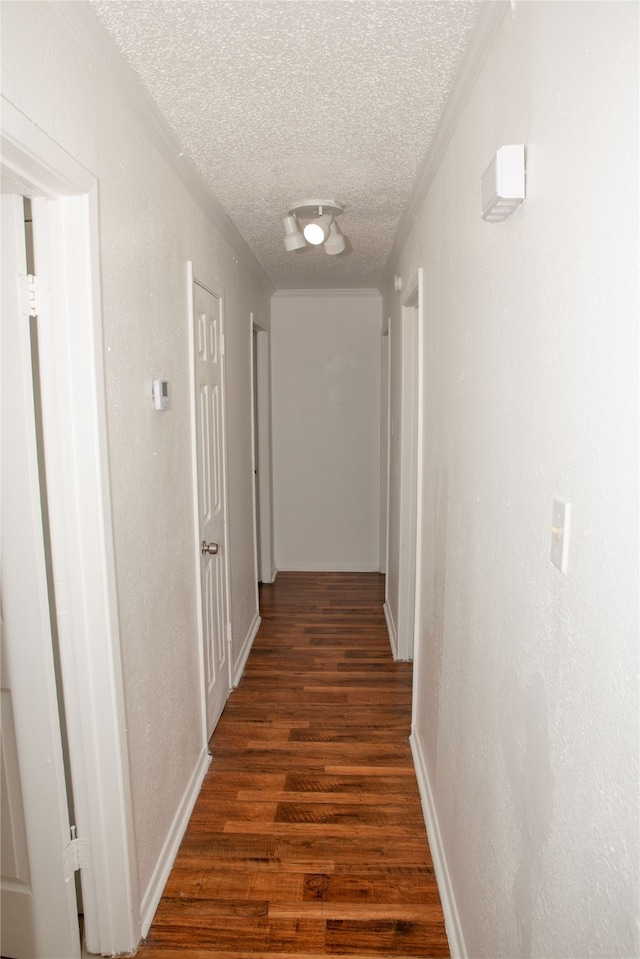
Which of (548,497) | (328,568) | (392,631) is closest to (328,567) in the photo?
(328,568)

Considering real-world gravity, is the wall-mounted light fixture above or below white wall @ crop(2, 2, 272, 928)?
above

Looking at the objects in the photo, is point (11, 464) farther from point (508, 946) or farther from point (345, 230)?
point (345, 230)

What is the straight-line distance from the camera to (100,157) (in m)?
1.51

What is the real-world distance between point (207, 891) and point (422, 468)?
1.68 metres

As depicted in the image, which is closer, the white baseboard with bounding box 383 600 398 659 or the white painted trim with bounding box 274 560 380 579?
the white baseboard with bounding box 383 600 398 659

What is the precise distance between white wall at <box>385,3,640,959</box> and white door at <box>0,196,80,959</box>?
41.7 inches

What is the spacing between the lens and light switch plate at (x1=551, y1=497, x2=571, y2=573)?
0.91 m

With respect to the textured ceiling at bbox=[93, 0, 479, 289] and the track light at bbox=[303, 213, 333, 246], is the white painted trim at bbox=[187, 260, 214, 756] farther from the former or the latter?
the track light at bbox=[303, 213, 333, 246]

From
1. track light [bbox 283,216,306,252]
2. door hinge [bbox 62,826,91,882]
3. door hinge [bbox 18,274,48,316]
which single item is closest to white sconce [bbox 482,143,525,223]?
door hinge [bbox 18,274,48,316]

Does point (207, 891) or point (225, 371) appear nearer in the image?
point (207, 891)

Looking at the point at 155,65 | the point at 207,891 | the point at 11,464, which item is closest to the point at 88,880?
the point at 207,891

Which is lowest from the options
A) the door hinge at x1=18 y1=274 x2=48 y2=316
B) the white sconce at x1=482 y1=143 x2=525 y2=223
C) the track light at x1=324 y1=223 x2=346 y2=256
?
the door hinge at x1=18 y1=274 x2=48 y2=316

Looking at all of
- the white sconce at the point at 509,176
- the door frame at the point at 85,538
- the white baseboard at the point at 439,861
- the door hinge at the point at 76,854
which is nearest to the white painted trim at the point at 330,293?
the white baseboard at the point at 439,861

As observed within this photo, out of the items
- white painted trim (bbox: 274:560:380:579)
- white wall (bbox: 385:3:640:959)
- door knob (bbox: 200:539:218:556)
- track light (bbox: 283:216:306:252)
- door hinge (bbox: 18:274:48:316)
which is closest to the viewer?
white wall (bbox: 385:3:640:959)
